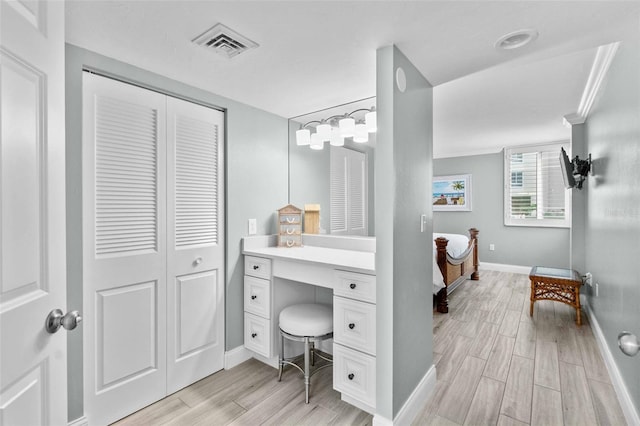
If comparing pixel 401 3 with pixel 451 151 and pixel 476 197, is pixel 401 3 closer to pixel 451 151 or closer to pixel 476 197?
pixel 451 151

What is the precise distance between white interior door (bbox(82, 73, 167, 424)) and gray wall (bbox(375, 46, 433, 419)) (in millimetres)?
1410

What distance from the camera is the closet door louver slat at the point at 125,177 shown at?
5.66 ft

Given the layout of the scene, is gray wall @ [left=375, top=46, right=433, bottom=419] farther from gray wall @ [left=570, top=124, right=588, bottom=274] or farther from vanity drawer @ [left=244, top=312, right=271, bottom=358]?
gray wall @ [left=570, top=124, right=588, bottom=274]

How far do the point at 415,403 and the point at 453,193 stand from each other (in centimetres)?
496

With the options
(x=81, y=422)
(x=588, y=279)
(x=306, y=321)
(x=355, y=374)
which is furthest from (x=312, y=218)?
(x=588, y=279)

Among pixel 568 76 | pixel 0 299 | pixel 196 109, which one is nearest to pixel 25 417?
pixel 0 299

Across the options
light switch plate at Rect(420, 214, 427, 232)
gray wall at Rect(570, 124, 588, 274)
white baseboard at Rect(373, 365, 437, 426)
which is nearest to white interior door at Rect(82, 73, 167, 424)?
white baseboard at Rect(373, 365, 437, 426)

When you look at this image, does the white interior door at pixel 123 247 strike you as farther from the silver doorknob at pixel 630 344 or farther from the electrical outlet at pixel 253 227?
the silver doorknob at pixel 630 344

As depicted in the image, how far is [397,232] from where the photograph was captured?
1627mm

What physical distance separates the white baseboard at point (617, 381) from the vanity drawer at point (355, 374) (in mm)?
1404

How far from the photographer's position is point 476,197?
580cm

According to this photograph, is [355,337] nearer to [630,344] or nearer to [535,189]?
[630,344]

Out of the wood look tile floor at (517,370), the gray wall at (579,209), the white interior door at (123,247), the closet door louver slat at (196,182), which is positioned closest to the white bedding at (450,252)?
the wood look tile floor at (517,370)

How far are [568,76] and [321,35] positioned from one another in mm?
2168
